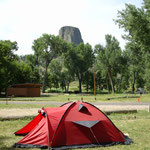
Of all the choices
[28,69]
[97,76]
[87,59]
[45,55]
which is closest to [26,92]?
[28,69]

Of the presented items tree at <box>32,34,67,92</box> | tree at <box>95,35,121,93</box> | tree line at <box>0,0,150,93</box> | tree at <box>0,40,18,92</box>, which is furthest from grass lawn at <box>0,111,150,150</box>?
tree at <box>32,34,67,92</box>

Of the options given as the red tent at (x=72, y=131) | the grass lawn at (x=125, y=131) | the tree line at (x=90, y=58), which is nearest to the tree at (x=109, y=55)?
the tree line at (x=90, y=58)

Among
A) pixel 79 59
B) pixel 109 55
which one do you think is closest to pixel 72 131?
pixel 109 55

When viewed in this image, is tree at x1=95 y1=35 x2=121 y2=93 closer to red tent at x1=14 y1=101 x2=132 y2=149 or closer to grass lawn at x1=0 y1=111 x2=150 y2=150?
grass lawn at x1=0 y1=111 x2=150 y2=150

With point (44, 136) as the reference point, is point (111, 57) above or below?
above

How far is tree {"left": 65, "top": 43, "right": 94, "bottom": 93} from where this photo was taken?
233 ft

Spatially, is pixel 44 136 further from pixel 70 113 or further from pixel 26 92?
pixel 26 92

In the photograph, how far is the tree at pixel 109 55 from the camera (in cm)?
5378

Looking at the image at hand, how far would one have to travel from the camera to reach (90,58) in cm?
7300

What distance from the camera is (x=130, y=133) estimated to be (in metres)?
8.59

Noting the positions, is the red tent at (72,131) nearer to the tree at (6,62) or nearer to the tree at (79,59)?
the tree at (6,62)

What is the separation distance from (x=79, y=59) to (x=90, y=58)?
4.39 m

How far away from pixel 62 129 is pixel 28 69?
50143 mm

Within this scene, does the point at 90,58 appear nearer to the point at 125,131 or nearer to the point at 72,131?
the point at 125,131
